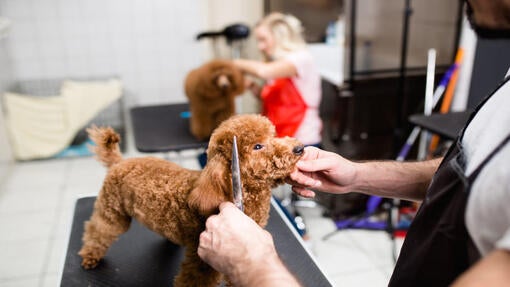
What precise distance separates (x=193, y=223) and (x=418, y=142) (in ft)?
7.49

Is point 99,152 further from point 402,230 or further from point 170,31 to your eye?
point 170,31

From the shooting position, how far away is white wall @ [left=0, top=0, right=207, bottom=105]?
317 cm

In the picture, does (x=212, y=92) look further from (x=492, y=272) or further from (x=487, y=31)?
(x=492, y=272)

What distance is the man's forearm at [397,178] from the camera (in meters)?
1.00

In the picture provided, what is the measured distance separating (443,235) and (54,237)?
2197mm

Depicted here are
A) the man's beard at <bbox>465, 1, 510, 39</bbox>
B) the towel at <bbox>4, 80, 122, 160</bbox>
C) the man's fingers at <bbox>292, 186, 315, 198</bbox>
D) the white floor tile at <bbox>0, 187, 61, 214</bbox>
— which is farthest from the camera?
the towel at <bbox>4, 80, 122, 160</bbox>

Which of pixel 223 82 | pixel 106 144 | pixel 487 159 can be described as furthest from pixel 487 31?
pixel 223 82

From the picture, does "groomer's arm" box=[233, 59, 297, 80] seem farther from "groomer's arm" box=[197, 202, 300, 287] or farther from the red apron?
"groomer's arm" box=[197, 202, 300, 287]

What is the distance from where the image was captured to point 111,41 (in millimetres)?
3320

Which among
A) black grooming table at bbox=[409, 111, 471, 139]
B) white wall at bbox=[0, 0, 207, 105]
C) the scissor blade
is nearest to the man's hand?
the scissor blade

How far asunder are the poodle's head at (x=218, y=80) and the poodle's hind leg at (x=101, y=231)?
0.88 m

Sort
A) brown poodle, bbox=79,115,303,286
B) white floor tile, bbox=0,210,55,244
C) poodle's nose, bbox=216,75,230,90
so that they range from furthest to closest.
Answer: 1. white floor tile, bbox=0,210,55,244
2. poodle's nose, bbox=216,75,230,90
3. brown poodle, bbox=79,115,303,286

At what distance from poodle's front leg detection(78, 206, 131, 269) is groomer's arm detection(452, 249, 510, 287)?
848mm

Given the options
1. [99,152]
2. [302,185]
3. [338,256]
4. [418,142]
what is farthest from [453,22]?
[99,152]
